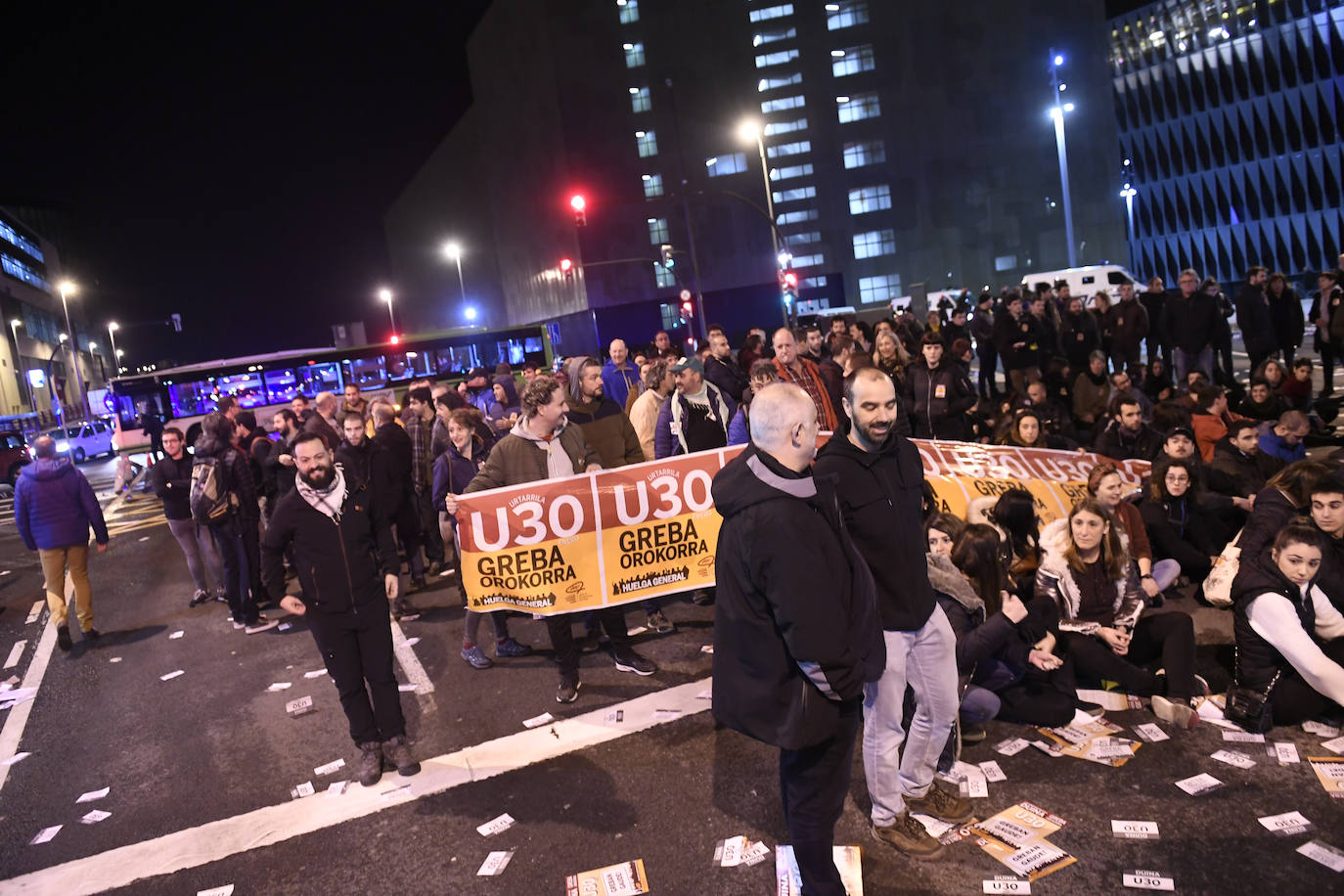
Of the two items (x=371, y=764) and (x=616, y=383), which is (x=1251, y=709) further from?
(x=616, y=383)

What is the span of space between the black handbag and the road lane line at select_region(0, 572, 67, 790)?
8.18m

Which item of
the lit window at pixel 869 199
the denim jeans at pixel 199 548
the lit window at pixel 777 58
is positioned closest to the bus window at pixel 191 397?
the denim jeans at pixel 199 548

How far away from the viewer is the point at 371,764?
567 centimetres

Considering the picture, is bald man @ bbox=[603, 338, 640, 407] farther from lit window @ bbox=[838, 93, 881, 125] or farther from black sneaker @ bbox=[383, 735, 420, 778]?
lit window @ bbox=[838, 93, 881, 125]

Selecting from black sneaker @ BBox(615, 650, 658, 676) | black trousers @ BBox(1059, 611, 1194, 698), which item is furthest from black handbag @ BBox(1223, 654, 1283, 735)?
black sneaker @ BBox(615, 650, 658, 676)

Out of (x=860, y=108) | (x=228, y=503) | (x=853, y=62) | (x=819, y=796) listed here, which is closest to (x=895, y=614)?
(x=819, y=796)

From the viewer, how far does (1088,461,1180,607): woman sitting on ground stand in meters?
6.78

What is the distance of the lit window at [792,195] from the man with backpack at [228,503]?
64676 millimetres

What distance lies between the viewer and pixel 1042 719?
5.27 m

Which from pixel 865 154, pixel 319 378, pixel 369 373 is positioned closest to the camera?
pixel 319 378

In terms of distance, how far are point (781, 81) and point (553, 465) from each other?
7048 cm

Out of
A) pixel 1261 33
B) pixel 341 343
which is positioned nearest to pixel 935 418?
pixel 341 343

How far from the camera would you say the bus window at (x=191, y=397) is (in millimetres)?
28625

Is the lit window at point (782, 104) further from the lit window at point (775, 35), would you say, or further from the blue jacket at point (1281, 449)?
the blue jacket at point (1281, 449)
